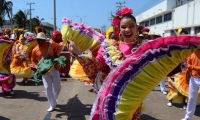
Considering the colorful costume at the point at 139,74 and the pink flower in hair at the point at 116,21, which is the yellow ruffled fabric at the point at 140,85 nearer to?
the colorful costume at the point at 139,74

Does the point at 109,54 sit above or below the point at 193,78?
above

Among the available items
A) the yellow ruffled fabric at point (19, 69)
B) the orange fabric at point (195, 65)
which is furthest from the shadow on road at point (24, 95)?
the orange fabric at point (195, 65)

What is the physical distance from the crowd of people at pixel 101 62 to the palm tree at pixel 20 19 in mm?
48384

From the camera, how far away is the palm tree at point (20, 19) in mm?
55312

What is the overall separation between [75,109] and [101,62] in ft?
10.7

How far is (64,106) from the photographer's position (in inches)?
227

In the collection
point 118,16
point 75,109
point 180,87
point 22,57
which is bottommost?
point 75,109

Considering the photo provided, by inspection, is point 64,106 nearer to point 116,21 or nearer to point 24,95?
point 24,95

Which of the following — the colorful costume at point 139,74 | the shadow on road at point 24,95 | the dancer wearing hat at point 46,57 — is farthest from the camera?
the shadow on road at point 24,95

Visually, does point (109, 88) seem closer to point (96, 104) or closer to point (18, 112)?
point (96, 104)

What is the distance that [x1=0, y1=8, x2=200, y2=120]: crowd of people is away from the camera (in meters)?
1.91

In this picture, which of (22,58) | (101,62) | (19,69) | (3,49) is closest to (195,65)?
(101,62)

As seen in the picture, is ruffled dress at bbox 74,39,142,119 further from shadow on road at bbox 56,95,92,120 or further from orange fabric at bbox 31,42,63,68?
orange fabric at bbox 31,42,63,68

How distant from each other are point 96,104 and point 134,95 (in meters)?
0.36
